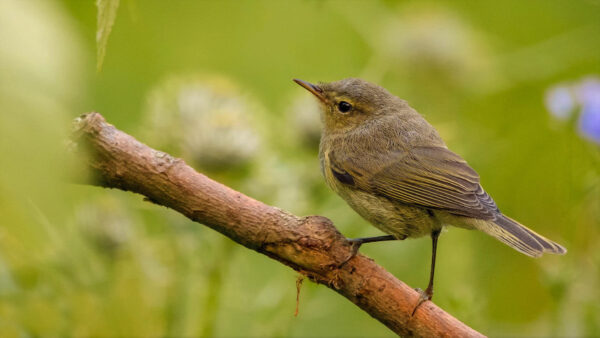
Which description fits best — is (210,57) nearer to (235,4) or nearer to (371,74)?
(235,4)

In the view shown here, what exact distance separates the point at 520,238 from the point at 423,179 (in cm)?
45

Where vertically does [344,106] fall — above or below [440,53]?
below

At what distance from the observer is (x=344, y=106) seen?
3271 mm

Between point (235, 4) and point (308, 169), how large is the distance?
9.35 feet

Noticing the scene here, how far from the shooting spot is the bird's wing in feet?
8.39

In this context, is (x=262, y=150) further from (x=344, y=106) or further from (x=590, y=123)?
(x=590, y=123)

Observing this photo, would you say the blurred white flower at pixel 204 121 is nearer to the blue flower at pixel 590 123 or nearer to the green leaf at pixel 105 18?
the blue flower at pixel 590 123

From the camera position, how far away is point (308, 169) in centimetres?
354

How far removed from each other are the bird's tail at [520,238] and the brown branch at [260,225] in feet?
1.87

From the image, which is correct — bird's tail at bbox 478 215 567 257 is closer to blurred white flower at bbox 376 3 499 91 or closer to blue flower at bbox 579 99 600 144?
blue flower at bbox 579 99 600 144

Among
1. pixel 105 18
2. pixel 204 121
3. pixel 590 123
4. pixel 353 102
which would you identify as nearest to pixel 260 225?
pixel 105 18

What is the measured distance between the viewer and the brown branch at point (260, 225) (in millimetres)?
1642

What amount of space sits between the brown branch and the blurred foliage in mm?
164

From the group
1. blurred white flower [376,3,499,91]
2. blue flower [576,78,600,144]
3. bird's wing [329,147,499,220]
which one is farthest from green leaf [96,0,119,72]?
blurred white flower [376,3,499,91]
